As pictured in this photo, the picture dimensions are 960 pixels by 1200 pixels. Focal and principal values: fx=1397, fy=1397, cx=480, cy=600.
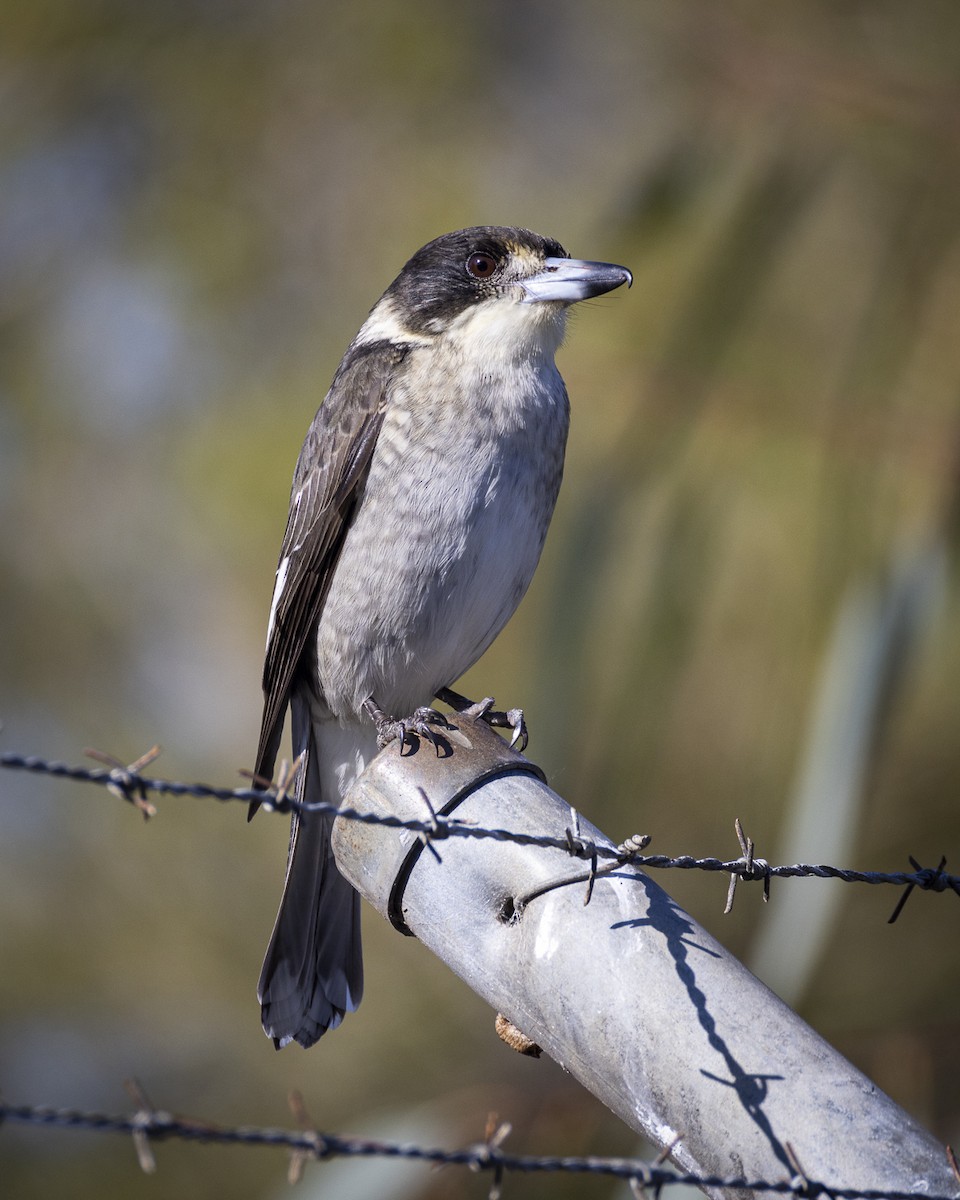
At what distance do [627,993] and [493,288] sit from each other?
5.54 feet

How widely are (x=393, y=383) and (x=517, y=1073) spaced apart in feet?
12.4

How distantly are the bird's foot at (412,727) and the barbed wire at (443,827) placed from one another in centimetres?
27

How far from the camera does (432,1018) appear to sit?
793 centimetres

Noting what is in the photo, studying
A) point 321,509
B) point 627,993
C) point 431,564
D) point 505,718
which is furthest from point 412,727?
point 627,993

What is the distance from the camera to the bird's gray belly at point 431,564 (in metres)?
2.42

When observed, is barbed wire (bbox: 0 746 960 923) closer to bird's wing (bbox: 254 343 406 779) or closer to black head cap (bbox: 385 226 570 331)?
bird's wing (bbox: 254 343 406 779)

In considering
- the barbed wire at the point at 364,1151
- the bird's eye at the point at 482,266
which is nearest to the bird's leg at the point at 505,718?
the bird's eye at the point at 482,266

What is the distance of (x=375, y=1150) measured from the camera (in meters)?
1.04

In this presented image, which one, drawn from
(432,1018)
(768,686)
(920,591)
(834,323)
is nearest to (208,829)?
(432,1018)

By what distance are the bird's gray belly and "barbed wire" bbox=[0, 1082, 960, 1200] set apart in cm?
131

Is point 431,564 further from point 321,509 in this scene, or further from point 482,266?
point 482,266

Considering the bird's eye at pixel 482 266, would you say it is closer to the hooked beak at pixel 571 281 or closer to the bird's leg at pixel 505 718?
the hooked beak at pixel 571 281

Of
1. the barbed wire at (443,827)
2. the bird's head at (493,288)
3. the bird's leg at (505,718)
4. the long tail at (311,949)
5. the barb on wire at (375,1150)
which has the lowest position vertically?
the long tail at (311,949)

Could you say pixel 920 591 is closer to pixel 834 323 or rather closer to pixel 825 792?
pixel 825 792
